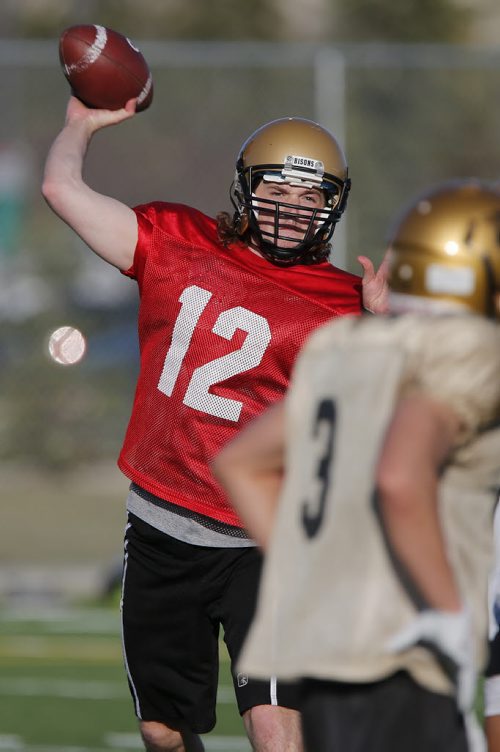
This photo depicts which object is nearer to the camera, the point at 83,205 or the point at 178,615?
the point at 83,205

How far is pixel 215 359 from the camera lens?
427cm

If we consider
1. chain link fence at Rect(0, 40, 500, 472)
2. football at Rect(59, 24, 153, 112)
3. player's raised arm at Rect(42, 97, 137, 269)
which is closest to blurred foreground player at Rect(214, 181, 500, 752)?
player's raised arm at Rect(42, 97, 137, 269)

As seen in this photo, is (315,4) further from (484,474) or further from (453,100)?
(484,474)

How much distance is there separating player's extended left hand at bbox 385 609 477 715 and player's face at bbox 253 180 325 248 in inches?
72.9

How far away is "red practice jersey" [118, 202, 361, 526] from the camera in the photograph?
14.0 feet

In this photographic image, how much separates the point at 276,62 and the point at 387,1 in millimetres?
13424

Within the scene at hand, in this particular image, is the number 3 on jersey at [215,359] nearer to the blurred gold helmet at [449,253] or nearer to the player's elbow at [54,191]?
the player's elbow at [54,191]

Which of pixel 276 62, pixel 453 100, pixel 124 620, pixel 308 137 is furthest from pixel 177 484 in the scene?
pixel 453 100

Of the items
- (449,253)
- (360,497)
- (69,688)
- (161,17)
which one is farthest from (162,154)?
(161,17)

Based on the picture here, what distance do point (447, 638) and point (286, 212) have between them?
1.95 m

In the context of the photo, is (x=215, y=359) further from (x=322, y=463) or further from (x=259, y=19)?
(x=259, y=19)

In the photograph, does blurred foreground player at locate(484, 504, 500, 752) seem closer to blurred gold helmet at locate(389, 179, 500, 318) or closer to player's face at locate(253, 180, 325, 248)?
player's face at locate(253, 180, 325, 248)

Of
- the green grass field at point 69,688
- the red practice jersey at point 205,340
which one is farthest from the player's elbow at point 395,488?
the green grass field at point 69,688

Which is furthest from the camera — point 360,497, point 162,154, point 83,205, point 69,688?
point 162,154
